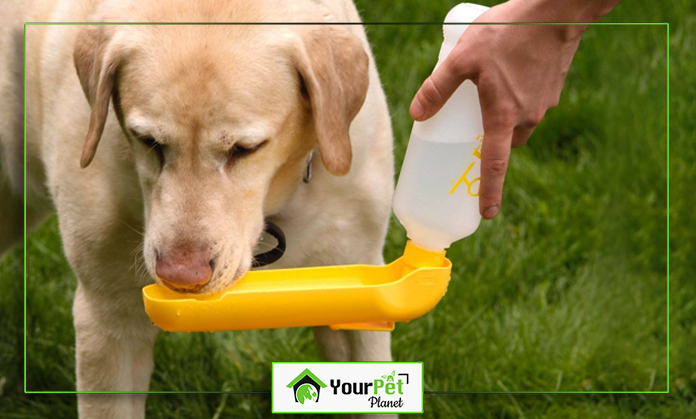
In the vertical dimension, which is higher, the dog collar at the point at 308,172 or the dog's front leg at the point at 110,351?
the dog collar at the point at 308,172

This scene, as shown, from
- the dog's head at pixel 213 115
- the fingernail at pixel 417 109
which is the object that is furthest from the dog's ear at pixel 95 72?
the fingernail at pixel 417 109

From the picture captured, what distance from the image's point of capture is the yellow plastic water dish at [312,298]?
1914 mm

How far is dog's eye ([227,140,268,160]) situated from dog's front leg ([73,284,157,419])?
1.82 ft

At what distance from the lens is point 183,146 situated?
1.84 metres

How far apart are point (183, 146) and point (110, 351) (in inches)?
28.4

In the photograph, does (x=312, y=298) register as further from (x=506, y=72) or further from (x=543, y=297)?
(x=543, y=297)

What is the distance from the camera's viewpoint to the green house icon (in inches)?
86.4

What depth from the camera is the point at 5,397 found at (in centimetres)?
272

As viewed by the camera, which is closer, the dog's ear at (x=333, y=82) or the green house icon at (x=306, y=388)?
the dog's ear at (x=333, y=82)

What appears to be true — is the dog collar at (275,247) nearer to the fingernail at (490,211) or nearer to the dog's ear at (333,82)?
the dog's ear at (333,82)

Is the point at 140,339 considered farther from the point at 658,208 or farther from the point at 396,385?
the point at 658,208

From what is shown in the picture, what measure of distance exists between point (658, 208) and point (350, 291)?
1520mm

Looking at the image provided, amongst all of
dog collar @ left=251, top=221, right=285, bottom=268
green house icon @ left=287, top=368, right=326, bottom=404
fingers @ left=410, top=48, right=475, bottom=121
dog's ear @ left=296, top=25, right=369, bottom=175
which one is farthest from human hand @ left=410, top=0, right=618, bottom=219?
green house icon @ left=287, top=368, right=326, bottom=404

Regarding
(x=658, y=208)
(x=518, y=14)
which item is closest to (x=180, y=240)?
(x=518, y=14)
